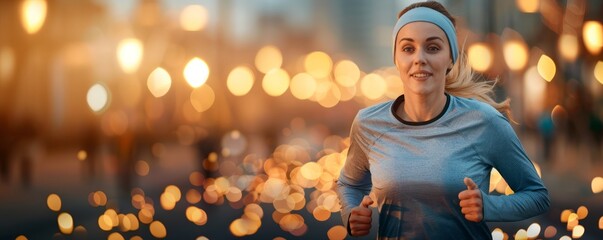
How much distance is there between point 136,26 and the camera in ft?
128

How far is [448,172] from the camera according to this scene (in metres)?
4.17

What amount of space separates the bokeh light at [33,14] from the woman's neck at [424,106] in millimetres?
27432

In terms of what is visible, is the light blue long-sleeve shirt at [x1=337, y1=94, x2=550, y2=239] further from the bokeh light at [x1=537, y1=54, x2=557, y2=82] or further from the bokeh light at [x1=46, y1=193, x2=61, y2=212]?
the bokeh light at [x1=537, y1=54, x2=557, y2=82]

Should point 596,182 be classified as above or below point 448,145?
below

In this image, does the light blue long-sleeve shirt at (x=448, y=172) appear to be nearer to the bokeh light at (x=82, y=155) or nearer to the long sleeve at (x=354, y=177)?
the long sleeve at (x=354, y=177)

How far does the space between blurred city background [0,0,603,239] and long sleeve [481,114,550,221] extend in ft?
2.09

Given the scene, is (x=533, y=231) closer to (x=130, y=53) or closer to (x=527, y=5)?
(x=130, y=53)

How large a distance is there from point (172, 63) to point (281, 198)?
98.2ft

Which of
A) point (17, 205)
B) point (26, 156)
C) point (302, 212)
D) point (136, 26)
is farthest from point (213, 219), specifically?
point (136, 26)

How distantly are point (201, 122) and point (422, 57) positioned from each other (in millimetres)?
37371

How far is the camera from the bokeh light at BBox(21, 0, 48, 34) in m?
31.7

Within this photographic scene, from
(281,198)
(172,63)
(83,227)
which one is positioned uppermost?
(83,227)

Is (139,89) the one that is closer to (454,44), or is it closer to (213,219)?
(213,219)

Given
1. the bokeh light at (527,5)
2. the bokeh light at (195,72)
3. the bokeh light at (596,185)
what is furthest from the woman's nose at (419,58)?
the bokeh light at (195,72)
